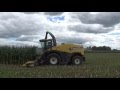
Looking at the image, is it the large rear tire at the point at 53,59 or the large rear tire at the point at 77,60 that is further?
the large rear tire at the point at 77,60

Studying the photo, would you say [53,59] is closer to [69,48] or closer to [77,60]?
[69,48]

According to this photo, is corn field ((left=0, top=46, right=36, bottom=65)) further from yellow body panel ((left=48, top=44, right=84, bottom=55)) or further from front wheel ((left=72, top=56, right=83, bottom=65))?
front wheel ((left=72, top=56, right=83, bottom=65))

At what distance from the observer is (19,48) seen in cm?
1197

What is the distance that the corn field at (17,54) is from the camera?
11742mm

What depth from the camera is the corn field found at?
11742 mm

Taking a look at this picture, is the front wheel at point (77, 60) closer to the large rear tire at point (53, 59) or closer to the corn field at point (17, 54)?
the large rear tire at point (53, 59)

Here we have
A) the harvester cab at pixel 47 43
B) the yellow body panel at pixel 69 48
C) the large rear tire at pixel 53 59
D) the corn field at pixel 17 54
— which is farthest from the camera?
the corn field at pixel 17 54

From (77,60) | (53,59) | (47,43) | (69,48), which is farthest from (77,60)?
(47,43)

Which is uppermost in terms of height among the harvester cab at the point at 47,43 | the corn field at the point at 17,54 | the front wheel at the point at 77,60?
the harvester cab at the point at 47,43

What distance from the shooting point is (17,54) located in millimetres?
11906

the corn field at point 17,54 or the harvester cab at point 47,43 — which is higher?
the harvester cab at point 47,43

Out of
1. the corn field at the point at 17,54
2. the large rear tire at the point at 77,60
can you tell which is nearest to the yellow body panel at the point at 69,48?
the large rear tire at the point at 77,60
